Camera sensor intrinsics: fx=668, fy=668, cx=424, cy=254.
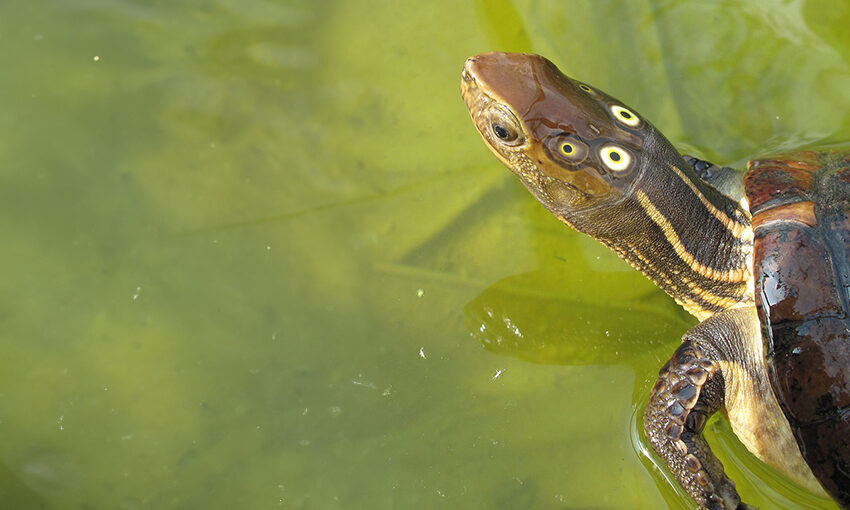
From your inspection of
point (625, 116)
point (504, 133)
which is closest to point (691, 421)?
point (625, 116)

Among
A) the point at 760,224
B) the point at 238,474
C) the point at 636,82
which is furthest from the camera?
the point at 636,82

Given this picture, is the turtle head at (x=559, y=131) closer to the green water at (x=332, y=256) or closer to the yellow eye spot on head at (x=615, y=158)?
the yellow eye spot on head at (x=615, y=158)

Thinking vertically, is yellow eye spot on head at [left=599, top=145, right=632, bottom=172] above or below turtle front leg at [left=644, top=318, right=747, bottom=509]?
above

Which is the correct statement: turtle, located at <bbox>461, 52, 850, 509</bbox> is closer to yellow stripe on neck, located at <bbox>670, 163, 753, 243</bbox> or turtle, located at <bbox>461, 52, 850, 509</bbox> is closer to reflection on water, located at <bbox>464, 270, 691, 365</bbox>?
yellow stripe on neck, located at <bbox>670, 163, 753, 243</bbox>

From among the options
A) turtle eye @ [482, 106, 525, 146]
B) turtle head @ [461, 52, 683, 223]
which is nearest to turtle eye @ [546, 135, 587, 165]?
turtle head @ [461, 52, 683, 223]

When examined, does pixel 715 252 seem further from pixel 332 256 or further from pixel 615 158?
pixel 332 256

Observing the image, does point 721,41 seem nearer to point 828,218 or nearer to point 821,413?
point 828,218

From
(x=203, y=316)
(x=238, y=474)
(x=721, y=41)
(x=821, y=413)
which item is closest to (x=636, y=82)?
(x=721, y=41)
